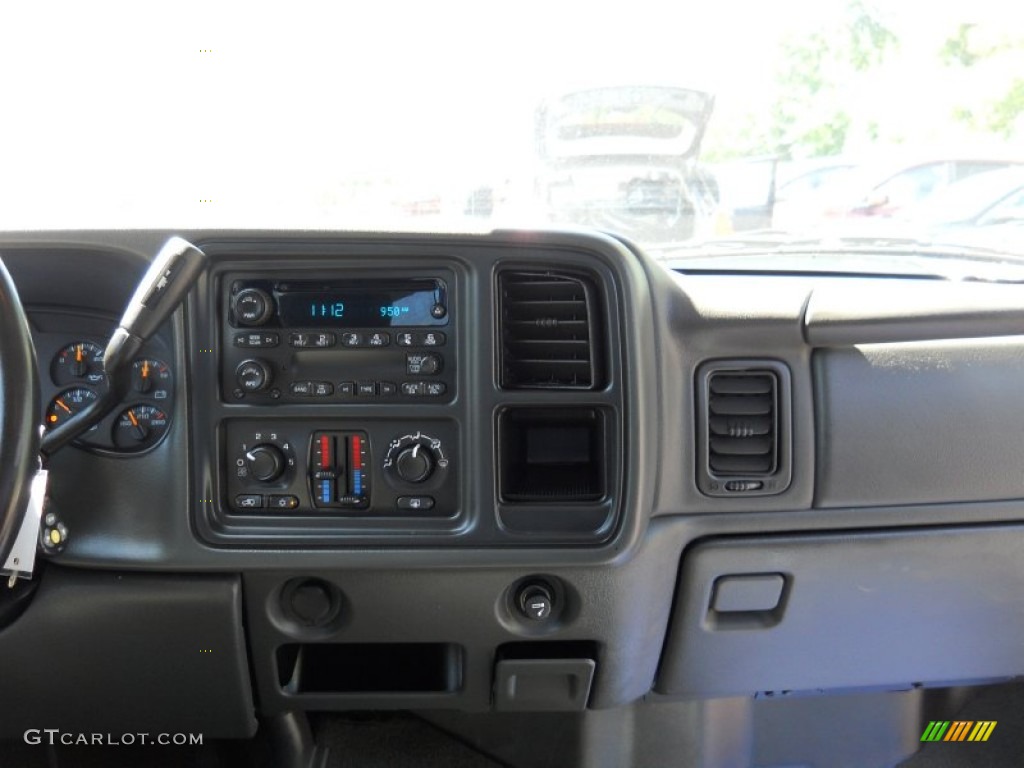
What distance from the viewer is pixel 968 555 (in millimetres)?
2115

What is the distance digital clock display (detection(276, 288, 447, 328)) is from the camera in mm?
1872

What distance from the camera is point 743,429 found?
1.99 metres

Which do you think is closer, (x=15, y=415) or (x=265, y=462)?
(x=15, y=415)

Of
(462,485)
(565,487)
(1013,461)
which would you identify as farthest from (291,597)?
(1013,461)

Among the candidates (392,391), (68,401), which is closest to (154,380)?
(68,401)

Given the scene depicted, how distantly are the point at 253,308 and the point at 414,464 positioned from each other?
1.33 feet

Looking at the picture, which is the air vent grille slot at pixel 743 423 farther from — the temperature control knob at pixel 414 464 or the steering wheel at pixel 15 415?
the steering wheel at pixel 15 415

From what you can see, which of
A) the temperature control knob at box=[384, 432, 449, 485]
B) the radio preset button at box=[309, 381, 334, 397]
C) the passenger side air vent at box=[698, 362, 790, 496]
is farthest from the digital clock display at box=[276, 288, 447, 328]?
the passenger side air vent at box=[698, 362, 790, 496]

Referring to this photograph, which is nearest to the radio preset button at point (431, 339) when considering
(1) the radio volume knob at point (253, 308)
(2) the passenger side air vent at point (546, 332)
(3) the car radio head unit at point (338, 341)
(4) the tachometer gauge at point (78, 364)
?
(3) the car radio head unit at point (338, 341)

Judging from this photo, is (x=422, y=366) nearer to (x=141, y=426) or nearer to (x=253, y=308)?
(x=253, y=308)

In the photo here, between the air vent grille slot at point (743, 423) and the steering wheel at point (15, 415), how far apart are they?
118 centimetres

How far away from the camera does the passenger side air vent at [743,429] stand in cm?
197

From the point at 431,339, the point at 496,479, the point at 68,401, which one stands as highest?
the point at 431,339

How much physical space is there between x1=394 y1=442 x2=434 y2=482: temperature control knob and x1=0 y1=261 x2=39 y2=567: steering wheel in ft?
2.11
